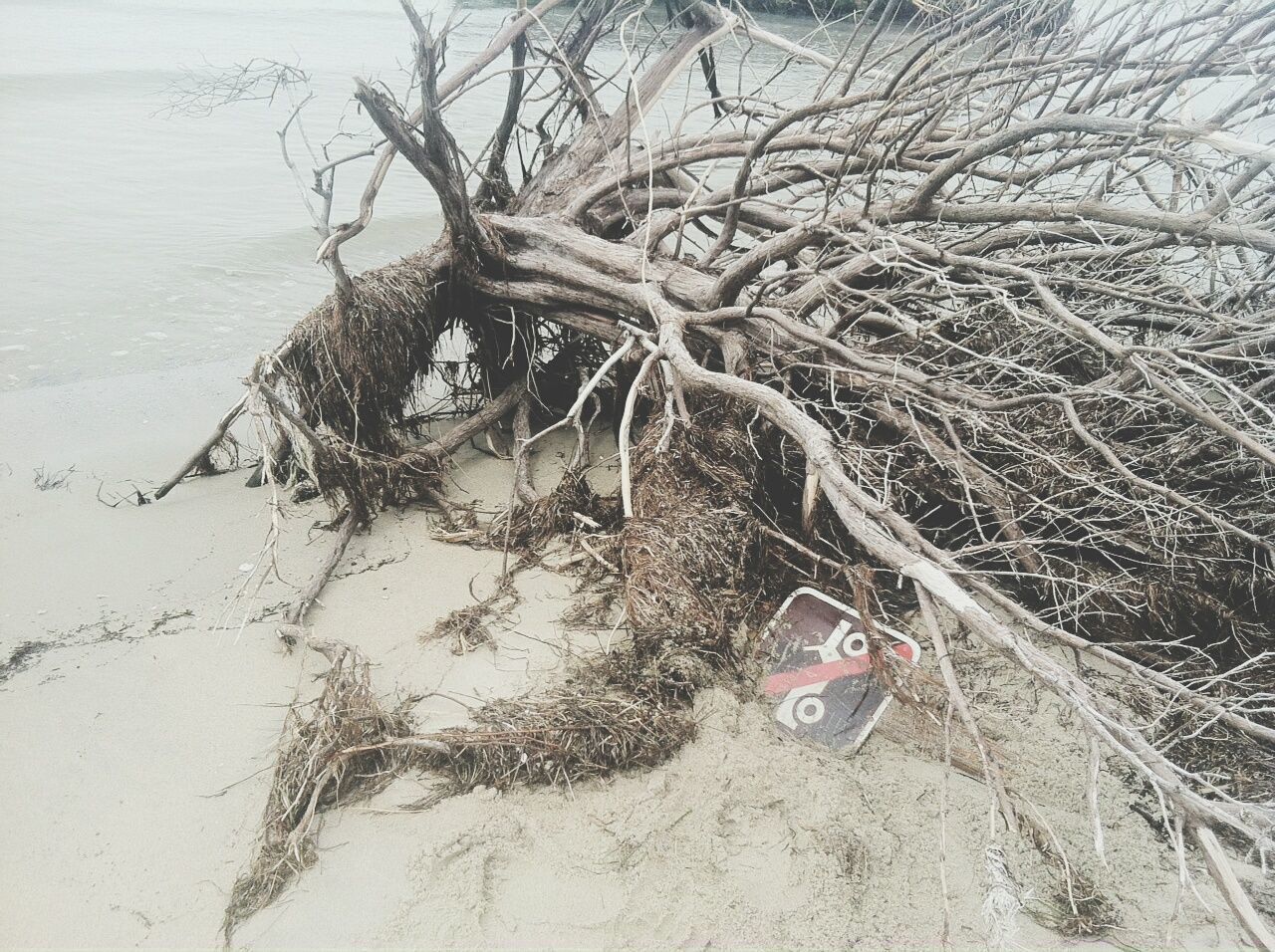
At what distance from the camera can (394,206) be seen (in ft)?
29.9

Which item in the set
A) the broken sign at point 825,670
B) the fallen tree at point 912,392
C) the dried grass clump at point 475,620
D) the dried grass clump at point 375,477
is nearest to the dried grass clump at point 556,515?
the fallen tree at point 912,392

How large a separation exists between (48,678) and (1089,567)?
3472 mm

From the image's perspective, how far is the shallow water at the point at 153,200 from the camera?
6.16 meters

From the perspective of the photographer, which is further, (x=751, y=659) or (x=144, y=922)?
(x=751, y=659)

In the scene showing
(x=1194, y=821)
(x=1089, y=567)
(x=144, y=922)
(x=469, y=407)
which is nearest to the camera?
(x=1194, y=821)

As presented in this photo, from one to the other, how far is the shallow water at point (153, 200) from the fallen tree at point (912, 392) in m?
1.60

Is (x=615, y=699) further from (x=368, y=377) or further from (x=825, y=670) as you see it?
(x=368, y=377)

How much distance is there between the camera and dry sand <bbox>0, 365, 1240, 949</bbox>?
7.06 ft

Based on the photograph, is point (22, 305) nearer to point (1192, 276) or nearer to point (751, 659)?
point (751, 659)

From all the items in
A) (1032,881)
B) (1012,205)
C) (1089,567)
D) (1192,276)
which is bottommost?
(1032,881)

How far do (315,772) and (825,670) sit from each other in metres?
1.51

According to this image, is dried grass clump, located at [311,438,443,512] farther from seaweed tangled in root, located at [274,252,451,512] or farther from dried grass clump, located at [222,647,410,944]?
dried grass clump, located at [222,647,410,944]

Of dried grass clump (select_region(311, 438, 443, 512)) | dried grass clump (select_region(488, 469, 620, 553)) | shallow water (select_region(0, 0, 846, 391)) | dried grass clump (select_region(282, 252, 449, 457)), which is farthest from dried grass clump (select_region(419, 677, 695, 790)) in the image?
shallow water (select_region(0, 0, 846, 391))

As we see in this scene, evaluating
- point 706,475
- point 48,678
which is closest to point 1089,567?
point 706,475
